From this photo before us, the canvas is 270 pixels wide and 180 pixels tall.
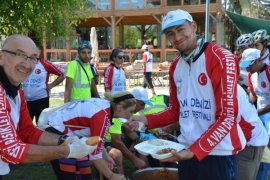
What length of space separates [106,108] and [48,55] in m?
22.8

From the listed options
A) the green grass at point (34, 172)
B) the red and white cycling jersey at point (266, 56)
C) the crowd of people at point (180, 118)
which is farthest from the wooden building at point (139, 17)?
the crowd of people at point (180, 118)

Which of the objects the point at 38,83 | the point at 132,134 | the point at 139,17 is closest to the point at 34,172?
the point at 38,83

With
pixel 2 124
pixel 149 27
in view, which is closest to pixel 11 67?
pixel 2 124

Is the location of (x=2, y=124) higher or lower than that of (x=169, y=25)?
lower

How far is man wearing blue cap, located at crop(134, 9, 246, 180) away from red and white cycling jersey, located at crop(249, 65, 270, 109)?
6.30 ft

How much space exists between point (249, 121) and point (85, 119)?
1.40 metres

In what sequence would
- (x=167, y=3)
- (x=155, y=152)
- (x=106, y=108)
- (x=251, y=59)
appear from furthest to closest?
1. (x=167, y=3)
2. (x=251, y=59)
3. (x=106, y=108)
4. (x=155, y=152)

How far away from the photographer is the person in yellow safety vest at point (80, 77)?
5.78 metres

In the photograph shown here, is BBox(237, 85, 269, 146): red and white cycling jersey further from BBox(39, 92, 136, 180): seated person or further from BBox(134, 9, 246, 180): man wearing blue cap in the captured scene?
BBox(39, 92, 136, 180): seated person

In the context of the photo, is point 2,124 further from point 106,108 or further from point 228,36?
point 228,36

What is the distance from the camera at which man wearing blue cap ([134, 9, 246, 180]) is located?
2207 millimetres

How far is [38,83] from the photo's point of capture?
614 centimetres

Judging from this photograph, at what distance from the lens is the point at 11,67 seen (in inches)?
88.5

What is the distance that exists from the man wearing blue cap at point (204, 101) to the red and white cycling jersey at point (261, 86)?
1920 millimetres
